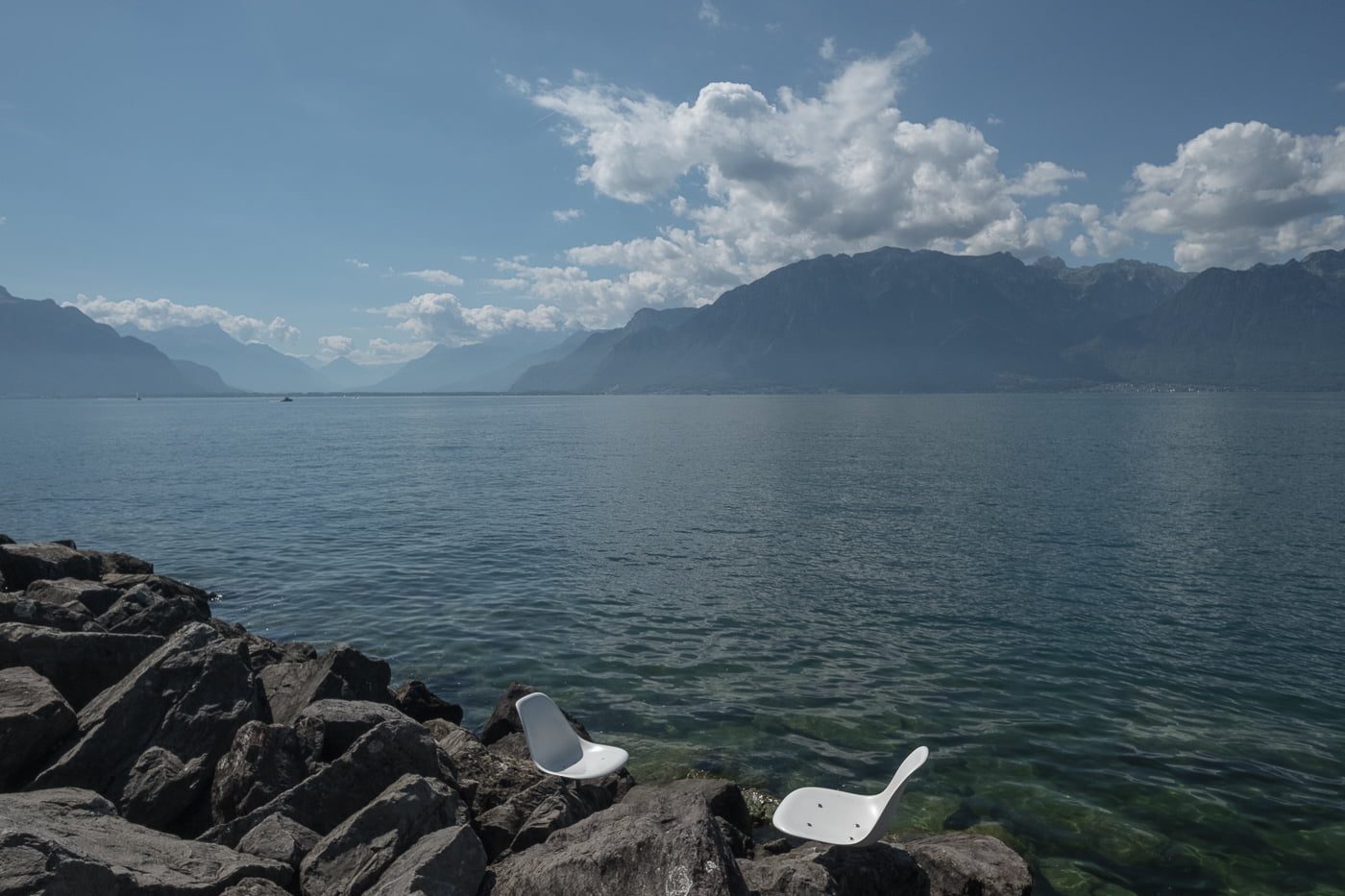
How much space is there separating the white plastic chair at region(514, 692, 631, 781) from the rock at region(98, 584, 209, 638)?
1059 cm

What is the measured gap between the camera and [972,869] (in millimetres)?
10930

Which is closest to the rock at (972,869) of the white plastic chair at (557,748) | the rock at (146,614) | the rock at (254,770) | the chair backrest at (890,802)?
the chair backrest at (890,802)

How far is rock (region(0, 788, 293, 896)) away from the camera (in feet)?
24.6

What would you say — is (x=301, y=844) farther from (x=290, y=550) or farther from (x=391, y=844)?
(x=290, y=550)

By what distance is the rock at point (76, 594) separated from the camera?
1995 cm

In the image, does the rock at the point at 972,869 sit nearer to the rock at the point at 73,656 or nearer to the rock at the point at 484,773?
the rock at the point at 484,773

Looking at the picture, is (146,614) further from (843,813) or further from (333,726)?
(843,813)

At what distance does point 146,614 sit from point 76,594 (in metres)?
2.78

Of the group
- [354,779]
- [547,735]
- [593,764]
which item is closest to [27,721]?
[354,779]

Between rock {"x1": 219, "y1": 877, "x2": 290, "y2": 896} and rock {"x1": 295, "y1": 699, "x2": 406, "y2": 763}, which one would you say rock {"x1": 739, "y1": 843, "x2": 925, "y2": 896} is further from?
rock {"x1": 295, "y1": 699, "x2": 406, "y2": 763}

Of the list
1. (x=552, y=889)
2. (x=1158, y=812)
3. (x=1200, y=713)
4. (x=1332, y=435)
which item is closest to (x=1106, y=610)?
(x=1200, y=713)

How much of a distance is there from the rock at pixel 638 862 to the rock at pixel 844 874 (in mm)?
1551

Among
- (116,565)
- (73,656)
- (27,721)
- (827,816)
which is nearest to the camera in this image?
(827,816)

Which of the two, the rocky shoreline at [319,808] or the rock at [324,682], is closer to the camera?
the rocky shoreline at [319,808]
